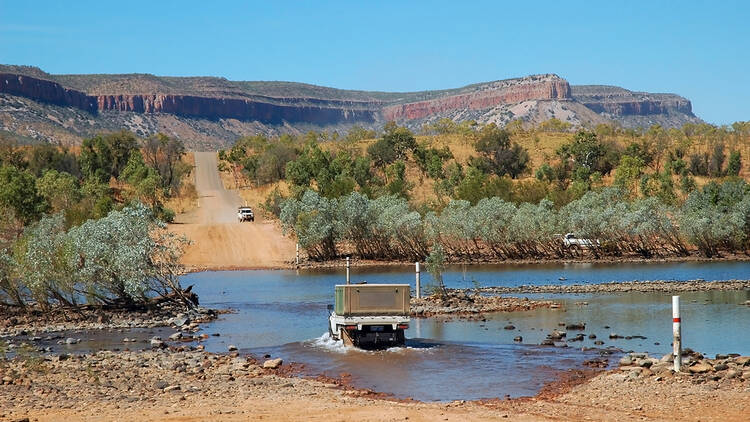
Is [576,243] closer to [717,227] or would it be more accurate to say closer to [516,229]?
[516,229]

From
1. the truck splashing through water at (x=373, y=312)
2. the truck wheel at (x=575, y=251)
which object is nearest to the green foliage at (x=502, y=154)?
the truck wheel at (x=575, y=251)

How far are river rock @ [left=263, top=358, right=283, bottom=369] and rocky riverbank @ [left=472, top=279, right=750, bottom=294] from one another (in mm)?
19869

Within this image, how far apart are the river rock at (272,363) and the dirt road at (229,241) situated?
4204 cm

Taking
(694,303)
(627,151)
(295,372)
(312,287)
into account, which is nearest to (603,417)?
(295,372)

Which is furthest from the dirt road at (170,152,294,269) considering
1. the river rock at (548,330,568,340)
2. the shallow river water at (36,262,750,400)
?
the river rock at (548,330,568,340)

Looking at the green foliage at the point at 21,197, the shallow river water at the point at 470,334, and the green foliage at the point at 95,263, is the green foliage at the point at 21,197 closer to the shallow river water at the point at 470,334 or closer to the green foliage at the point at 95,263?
the shallow river water at the point at 470,334

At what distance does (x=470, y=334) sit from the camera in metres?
31.3

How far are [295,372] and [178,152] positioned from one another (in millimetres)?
100312

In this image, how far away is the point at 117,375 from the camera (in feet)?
75.9

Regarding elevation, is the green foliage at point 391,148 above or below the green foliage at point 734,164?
above

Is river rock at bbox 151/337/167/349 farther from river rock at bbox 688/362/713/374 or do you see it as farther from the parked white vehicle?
the parked white vehicle

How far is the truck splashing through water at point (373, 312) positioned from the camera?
88.6 feet

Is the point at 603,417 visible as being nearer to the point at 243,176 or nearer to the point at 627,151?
the point at 627,151

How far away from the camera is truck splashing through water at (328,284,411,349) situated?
88.6 feet
